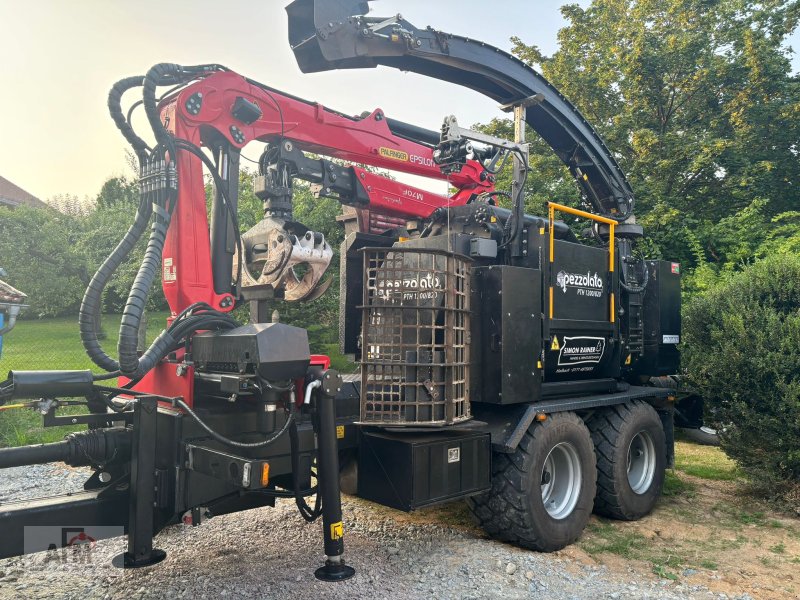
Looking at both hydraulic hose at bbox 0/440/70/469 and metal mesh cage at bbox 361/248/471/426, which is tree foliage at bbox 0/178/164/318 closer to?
metal mesh cage at bbox 361/248/471/426

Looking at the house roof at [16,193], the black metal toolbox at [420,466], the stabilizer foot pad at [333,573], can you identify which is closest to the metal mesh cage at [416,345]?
the black metal toolbox at [420,466]

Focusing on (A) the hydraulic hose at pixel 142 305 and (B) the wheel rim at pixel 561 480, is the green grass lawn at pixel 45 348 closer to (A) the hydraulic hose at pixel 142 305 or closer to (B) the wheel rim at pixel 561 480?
(A) the hydraulic hose at pixel 142 305

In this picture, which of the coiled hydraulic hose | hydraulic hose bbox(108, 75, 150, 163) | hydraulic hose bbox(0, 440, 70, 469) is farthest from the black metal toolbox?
hydraulic hose bbox(108, 75, 150, 163)

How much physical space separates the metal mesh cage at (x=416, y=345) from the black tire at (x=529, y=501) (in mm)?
602

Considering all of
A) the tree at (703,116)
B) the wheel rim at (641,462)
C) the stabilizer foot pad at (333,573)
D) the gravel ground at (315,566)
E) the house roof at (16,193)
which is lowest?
the gravel ground at (315,566)

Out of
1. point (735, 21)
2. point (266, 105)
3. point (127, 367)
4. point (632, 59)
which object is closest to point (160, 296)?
point (266, 105)

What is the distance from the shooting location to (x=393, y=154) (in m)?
5.94

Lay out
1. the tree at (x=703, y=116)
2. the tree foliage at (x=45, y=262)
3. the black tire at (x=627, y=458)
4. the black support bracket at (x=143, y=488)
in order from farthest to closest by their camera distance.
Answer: the tree foliage at (x=45, y=262), the tree at (x=703, y=116), the black tire at (x=627, y=458), the black support bracket at (x=143, y=488)

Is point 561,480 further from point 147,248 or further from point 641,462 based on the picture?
point 147,248

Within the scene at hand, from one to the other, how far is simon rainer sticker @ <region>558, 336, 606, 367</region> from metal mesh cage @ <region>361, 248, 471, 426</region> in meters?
1.19

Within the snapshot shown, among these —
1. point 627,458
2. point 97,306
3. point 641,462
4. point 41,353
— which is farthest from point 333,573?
point 41,353

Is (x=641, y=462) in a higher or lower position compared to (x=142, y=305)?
lower

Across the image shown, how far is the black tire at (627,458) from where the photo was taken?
552 cm

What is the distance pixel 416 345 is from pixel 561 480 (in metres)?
1.99
